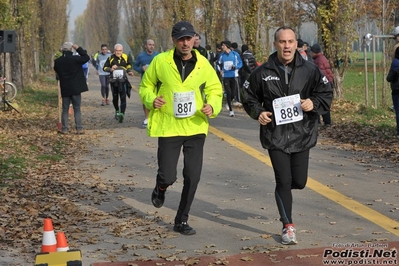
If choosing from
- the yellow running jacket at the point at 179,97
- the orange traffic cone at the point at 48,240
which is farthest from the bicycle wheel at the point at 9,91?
the orange traffic cone at the point at 48,240

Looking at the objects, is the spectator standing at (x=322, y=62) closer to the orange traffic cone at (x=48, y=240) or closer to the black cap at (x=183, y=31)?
the black cap at (x=183, y=31)

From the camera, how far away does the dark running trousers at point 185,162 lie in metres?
8.02

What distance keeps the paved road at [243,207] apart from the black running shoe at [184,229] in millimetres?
80

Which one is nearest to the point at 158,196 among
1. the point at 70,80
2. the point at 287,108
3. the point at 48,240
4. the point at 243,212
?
the point at 243,212

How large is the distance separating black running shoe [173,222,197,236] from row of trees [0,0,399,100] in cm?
1551

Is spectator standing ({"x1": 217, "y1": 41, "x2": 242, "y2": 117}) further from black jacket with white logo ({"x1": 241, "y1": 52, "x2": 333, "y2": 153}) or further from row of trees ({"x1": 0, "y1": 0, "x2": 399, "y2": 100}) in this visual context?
black jacket with white logo ({"x1": 241, "y1": 52, "x2": 333, "y2": 153})

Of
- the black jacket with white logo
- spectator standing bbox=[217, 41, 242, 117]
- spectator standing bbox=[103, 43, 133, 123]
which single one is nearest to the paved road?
the black jacket with white logo

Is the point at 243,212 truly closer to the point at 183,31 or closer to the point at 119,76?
the point at 183,31

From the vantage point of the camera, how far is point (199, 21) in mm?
51344

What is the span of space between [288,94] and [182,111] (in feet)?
3.57

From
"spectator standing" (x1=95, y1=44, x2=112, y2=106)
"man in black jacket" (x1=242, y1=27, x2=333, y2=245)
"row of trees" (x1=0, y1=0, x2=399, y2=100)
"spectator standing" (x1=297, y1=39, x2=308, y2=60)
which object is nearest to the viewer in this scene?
"man in black jacket" (x1=242, y1=27, x2=333, y2=245)

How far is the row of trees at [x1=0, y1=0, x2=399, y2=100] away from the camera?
76.2 feet

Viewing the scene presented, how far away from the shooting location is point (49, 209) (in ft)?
30.9

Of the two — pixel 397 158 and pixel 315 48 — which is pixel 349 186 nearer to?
pixel 397 158
